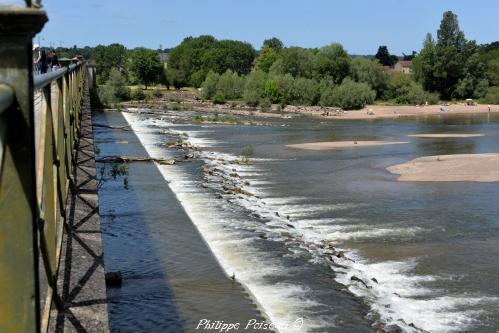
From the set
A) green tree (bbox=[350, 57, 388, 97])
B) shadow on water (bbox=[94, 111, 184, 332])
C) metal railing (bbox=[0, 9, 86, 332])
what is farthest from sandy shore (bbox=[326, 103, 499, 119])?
metal railing (bbox=[0, 9, 86, 332])

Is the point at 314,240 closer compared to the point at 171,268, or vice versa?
the point at 171,268

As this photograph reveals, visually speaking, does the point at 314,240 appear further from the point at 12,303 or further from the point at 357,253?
the point at 12,303

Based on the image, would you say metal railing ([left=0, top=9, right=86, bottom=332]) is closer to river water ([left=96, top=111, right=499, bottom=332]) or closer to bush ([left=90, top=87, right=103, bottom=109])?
river water ([left=96, top=111, right=499, bottom=332])

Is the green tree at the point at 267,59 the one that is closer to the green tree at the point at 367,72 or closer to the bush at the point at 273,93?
the green tree at the point at 367,72

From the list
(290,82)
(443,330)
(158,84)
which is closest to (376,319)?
(443,330)

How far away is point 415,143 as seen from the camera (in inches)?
1898

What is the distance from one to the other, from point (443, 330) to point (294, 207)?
35.4ft

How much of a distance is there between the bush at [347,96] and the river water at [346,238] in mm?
54819

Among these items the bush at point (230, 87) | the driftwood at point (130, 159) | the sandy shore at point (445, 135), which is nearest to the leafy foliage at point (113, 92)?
the bush at point (230, 87)

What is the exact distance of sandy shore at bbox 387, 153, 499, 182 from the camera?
30.5 meters

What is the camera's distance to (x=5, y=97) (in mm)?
1951

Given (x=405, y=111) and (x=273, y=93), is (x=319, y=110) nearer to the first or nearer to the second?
(x=273, y=93)

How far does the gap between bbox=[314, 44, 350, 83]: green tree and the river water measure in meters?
63.9

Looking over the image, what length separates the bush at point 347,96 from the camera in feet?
301
